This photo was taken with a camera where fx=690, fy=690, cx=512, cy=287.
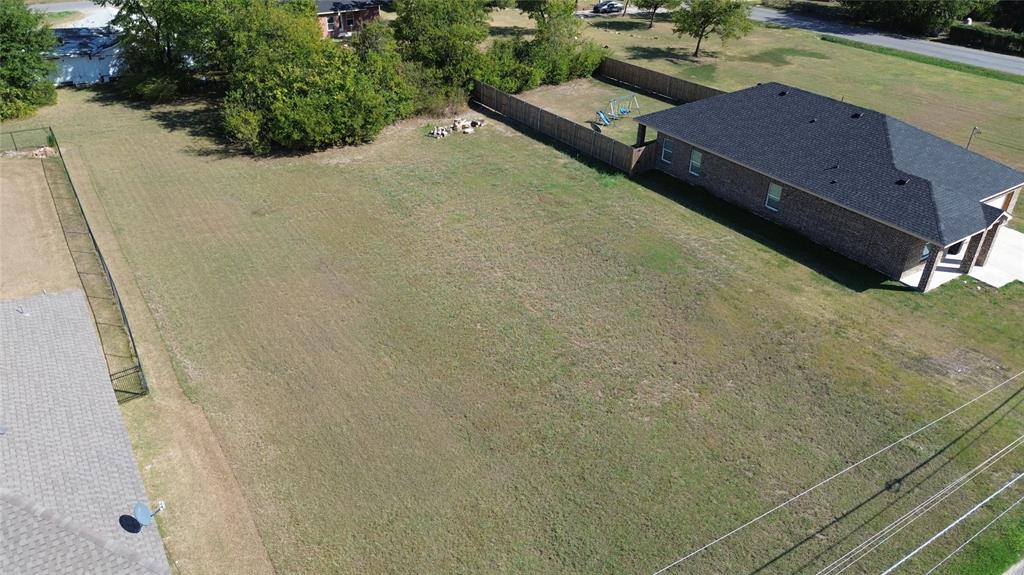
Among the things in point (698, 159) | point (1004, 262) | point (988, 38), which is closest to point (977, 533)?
point (1004, 262)

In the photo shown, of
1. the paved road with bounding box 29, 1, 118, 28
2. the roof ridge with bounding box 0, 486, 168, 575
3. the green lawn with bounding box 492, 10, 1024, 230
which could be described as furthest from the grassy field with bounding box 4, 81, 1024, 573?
the paved road with bounding box 29, 1, 118, 28

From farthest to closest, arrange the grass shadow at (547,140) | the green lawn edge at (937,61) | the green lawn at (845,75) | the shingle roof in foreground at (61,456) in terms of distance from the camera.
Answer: the green lawn edge at (937,61) < the green lawn at (845,75) < the grass shadow at (547,140) < the shingle roof in foreground at (61,456)

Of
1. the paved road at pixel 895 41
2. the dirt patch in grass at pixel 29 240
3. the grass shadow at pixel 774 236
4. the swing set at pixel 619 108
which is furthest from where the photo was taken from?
the paved road at pixel 895 41

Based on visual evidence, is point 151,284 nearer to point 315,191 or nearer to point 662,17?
point 315,191

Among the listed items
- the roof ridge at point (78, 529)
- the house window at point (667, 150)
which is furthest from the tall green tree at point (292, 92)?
the roof ridge at point (78, 529)

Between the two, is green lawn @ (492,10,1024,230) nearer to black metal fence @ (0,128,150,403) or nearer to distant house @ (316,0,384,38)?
distant house @ (316,0,384,38)

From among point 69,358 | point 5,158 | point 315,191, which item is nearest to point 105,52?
point 5,158

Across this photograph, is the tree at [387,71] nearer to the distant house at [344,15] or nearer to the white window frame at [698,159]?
the white window frame at [698,159]
